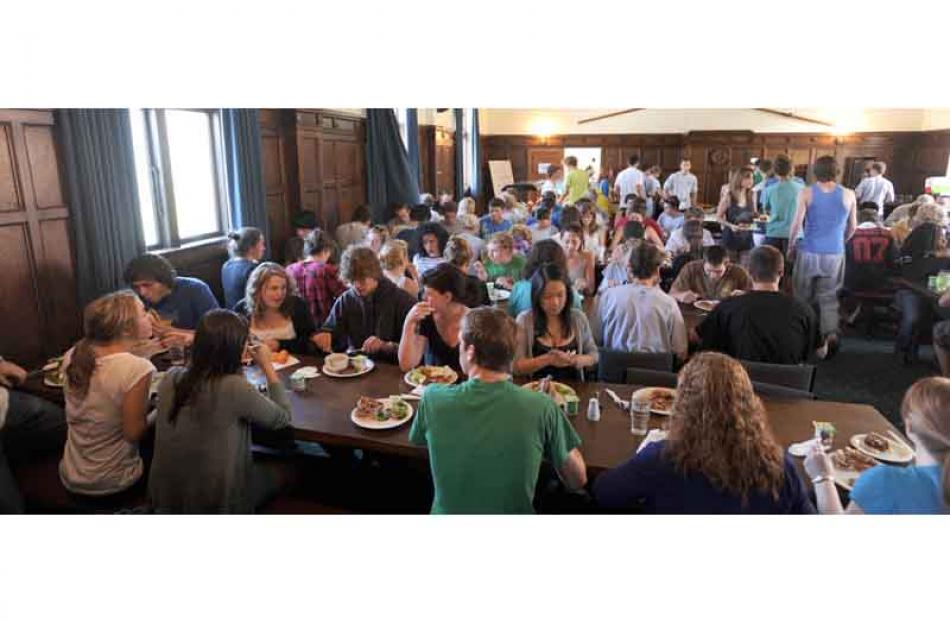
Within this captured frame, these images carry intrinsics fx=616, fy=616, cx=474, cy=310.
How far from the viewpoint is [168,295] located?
11.2 feet

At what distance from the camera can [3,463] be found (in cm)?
222

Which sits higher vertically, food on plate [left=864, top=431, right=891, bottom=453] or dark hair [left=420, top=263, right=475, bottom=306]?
dark hair [left=420, top=263, right=475, bottom=306]

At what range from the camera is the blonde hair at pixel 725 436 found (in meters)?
1.57

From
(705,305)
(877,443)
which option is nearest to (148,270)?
(705,305)

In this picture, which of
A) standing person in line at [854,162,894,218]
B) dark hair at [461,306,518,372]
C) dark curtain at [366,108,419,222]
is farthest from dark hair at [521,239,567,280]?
standing person in line at [854,162,894,218]

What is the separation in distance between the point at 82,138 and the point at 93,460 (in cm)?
211

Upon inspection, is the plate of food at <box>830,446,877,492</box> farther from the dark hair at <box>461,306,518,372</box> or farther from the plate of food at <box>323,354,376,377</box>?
the plate of food at <box>323,354,376,377</box>

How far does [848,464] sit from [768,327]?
1.00 metres

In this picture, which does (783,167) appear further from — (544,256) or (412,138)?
(412,138)

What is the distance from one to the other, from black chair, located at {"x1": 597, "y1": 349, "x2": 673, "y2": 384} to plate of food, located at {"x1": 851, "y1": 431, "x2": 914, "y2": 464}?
86 cm

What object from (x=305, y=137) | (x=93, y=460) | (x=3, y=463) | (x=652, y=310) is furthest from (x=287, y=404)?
(x=305, y=137)

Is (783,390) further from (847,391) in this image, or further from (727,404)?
(847,391)

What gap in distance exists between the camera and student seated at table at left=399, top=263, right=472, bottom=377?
2.86 meters

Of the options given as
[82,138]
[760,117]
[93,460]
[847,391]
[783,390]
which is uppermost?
Answer: [760,117]
